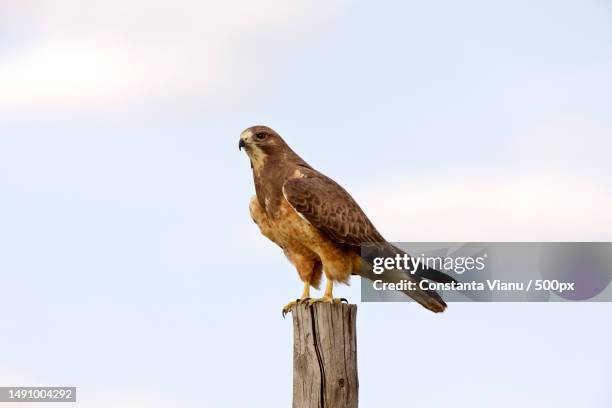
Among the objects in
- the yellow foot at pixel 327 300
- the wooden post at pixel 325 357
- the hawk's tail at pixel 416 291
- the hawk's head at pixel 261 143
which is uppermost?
the hawk's head at pixel 261 143

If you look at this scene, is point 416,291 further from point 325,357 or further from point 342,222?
point 325,357

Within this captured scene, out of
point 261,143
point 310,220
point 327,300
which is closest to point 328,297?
point 327,300

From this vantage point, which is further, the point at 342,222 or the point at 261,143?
the point at 261,143

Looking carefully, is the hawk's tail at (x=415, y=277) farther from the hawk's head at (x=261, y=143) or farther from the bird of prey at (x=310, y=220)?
the hawk's head at (x=261, y=143)

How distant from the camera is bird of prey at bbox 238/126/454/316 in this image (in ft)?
33.9

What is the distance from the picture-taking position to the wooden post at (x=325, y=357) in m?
8.71

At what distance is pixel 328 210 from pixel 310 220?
22 cm

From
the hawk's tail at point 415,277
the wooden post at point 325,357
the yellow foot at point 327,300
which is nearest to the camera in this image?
the wooden post at point 325,357

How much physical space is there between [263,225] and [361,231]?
107 cm

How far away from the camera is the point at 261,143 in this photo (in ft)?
34.9

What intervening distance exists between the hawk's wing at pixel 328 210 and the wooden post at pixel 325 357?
1.43 meters

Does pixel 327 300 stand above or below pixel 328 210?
below

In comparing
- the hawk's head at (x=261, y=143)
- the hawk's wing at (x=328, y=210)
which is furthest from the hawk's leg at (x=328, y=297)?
the hawk's head at (x=261, y=143)

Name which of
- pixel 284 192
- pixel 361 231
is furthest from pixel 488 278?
pixel 284 192
